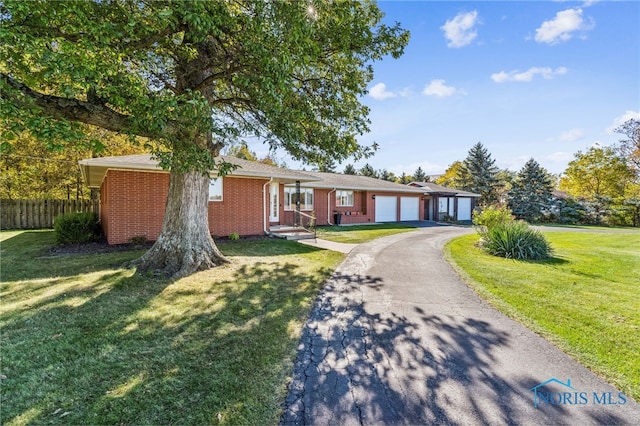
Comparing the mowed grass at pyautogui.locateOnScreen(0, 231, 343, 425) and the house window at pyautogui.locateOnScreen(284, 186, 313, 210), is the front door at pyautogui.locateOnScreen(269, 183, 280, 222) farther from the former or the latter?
the mowed grass at pyautogui.locateOnScreen(0, 231, 343, 425)

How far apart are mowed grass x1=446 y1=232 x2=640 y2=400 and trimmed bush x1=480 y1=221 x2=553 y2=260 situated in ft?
1.48

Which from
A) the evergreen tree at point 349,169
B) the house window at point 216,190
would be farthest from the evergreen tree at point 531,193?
the house window at point 216,190

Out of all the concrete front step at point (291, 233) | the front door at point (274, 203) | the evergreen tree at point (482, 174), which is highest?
the evergreen tree at point (482, 174)

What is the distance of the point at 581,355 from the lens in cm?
341

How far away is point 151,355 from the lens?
11.0ft

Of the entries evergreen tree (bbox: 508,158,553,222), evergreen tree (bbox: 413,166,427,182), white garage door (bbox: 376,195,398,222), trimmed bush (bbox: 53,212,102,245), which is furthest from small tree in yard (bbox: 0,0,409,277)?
evergreen tree (bbox: 413,166,427,182)

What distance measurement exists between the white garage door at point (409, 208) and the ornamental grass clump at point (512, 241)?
1408 centimetres

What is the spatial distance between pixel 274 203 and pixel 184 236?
8.76 m

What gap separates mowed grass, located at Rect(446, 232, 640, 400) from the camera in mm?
3406

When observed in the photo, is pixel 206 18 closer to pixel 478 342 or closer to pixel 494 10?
pixel 478 342

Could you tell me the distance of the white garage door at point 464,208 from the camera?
30.0 meters

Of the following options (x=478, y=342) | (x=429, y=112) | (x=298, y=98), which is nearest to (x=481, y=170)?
(x=429, y=112)

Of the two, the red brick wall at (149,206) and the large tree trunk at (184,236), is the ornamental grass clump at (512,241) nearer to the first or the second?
the large tree trunk at (184,236)

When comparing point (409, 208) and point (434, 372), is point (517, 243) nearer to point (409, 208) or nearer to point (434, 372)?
A: point (434, 372)
